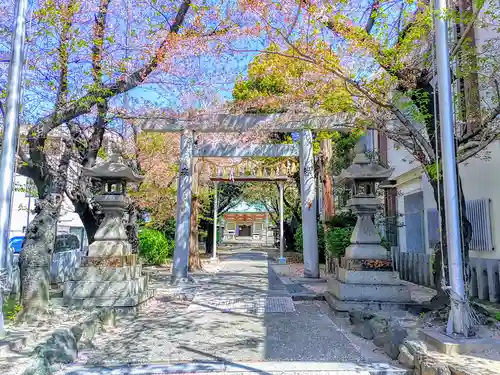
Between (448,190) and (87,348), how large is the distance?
541 cm

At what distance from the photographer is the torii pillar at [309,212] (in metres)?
11.8

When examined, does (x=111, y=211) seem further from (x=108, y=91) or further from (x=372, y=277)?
(x=372, y=277)

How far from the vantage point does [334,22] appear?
6641mm

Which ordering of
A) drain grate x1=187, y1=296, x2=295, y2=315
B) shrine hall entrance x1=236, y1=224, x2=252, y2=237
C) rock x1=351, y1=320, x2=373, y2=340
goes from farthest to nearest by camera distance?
shrine hall entrance x1=236, y1=224, x2=252, y2=237, drain grate x1=187, y1=296, x2=295, y2=315, rock x1=351, y1=320, x2=373, y2=340

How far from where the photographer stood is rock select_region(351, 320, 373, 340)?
5.62 meters

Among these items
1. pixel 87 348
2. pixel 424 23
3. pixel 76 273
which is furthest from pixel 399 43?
pixel 76 273

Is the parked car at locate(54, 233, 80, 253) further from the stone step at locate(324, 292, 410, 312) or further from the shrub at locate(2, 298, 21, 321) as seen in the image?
the stone step at locate(324, 292, 410, 312)

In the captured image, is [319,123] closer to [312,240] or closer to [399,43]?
[312,240]

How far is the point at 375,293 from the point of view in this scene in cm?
714

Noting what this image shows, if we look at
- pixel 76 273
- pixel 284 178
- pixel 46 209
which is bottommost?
pixel 76 273

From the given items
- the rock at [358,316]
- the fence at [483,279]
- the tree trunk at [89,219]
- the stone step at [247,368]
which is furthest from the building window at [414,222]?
the tree trunk at [89,219]

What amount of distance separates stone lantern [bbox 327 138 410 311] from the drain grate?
1.06m

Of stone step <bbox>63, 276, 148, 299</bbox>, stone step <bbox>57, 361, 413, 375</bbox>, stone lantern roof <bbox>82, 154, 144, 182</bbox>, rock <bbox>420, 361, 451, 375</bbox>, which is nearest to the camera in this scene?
rock <bbox>420, 361, 451, 375</bbox>

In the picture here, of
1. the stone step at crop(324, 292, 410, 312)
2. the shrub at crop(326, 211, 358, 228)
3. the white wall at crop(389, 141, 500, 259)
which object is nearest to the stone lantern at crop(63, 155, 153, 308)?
the stone step at crop(324, 292, 410, 312)
